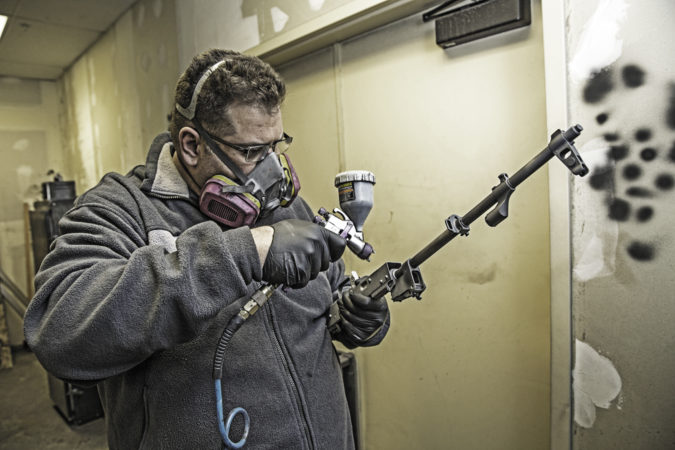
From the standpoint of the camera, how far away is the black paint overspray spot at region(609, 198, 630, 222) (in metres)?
1.06

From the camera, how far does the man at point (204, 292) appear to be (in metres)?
0.70

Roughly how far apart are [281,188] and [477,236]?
77cm

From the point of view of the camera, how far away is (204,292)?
698 millimetres

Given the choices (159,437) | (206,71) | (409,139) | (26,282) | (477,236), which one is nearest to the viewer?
(159,437)

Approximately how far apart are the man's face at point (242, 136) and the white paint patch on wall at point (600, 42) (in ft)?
2.66

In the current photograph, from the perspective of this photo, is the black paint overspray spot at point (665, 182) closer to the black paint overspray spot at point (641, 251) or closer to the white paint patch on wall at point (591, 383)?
the black paint overspray spot at point (641, 251)

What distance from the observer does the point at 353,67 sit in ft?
5.99

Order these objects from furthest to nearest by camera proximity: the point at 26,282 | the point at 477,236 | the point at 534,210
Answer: the point at 26,282 < the point at 477,236 < the point at 534,210

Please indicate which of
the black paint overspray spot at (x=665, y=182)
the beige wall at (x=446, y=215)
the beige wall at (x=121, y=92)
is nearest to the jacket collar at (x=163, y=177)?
the beige wall at (x=446, y=215)

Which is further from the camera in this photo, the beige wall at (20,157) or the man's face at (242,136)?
the beige wall at (20,157)

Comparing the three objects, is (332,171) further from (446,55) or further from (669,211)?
(669,211)

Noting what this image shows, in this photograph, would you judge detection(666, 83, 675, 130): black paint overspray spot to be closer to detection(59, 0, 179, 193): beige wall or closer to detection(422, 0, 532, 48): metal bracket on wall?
detection(422, 0, 532, 48): metal bracket on wall

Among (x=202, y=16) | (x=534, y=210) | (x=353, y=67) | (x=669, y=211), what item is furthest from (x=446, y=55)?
(x=202, y=16)

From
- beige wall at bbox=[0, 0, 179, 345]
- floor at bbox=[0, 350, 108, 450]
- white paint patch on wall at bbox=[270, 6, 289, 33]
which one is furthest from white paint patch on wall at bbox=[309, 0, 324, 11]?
floor at bbox=[0, 350, 108, 450]
